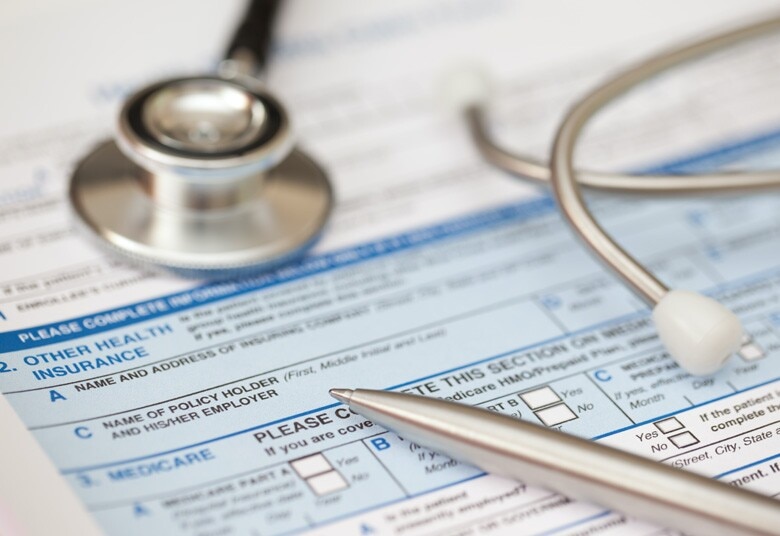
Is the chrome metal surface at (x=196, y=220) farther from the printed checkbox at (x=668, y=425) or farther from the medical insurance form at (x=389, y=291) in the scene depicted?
the printed checkbox at (x=668, y=425)

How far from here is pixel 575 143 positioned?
69cm

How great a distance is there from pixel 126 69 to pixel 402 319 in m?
0.37

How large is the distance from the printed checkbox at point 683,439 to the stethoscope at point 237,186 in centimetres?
5

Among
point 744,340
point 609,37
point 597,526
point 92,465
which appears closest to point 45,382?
point 92,465

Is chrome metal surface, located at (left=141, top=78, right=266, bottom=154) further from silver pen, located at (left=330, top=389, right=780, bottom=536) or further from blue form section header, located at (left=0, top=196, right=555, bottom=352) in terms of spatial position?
silver pen, located at (left=330, top=389, right=780, bottom=536)

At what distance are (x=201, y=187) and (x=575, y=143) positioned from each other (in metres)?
0.26

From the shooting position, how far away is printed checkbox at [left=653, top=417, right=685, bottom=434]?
59cm

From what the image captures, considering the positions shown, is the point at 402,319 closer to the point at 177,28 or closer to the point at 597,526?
the point at 597,526

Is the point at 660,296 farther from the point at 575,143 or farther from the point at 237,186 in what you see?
the point at 237,186

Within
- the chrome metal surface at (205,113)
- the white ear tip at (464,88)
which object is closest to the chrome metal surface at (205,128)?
the chrome metal surface at (205,113)

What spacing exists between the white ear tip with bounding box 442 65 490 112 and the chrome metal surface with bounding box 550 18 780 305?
0.42 ft

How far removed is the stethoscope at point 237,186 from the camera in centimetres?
63

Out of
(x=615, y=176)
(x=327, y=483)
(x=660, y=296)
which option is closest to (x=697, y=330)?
(x=660, y=296)

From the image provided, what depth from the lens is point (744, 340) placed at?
2.18 ft
